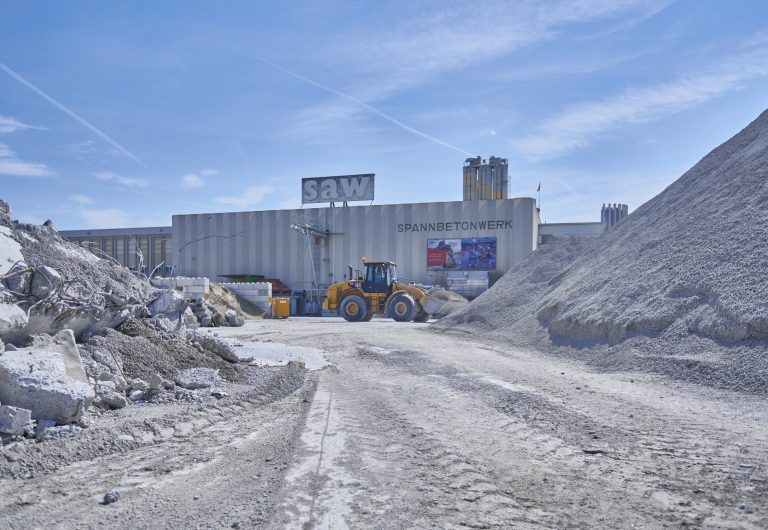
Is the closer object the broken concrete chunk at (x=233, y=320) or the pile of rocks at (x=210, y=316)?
the pile of rocks at (x=210, y=316)

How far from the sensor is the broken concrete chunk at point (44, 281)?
6.76 metres

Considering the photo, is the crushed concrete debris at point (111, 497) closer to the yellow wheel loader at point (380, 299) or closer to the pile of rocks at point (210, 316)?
the pile of rocks at point (210, 316)

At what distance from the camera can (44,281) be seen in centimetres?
686

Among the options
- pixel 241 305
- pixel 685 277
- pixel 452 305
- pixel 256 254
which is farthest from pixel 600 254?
pixel 256 254

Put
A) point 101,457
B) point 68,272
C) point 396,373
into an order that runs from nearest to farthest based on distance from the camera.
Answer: point 101,457 < point 68,272 < point 396,373

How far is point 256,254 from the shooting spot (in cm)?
4838

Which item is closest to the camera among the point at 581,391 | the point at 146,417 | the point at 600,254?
the point at 146,417

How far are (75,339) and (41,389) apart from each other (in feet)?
7.65

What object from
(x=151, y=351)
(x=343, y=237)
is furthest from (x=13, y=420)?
(x=343, y=237)

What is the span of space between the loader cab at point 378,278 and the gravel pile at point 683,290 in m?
9.24

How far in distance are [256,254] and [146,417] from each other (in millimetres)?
42994

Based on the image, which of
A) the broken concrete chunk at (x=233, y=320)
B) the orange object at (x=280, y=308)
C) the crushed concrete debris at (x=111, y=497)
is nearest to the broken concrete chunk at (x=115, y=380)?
the crushed concrete debris at (x=111, y=497)

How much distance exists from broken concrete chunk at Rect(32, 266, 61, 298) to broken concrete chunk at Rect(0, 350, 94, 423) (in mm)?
1176

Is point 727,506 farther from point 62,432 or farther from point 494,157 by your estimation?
point 494,157
